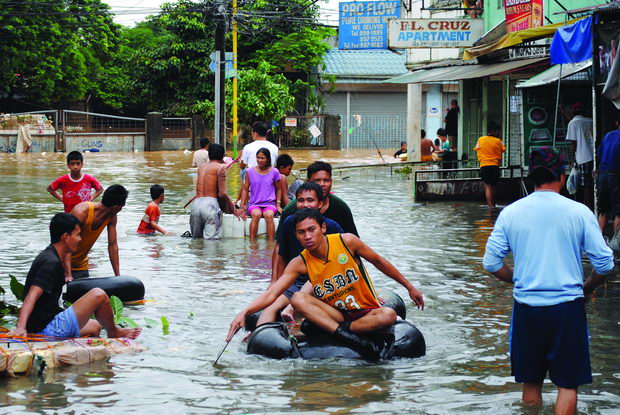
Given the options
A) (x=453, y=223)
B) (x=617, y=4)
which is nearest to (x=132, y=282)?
(x=617, y=4)

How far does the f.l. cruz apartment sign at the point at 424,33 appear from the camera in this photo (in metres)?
21.5

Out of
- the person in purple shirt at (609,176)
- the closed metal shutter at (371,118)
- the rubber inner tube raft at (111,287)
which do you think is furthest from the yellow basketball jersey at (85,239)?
the closed metal shutter at (371,118)

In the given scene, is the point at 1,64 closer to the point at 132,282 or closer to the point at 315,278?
the point at 132,282

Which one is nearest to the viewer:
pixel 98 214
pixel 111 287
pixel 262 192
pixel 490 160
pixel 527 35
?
pixel 98 214

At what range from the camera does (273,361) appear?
758 cm

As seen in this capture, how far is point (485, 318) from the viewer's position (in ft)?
30.6

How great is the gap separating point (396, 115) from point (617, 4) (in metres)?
40.1

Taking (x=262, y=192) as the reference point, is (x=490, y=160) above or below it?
above

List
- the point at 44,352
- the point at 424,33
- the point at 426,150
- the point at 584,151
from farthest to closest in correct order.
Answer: the point at 426,150
the point at 424,33
the point at 584,151
the point at 44,352

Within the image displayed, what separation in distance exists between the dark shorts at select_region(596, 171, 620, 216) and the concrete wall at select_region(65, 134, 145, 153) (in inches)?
1387

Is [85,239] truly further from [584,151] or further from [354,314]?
[584,151]

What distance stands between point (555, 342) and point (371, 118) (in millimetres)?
46122

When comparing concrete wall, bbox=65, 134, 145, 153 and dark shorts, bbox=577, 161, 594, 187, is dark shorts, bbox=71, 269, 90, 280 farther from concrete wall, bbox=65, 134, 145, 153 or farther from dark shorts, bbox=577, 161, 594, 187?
concrete wall, bbox=65, 134, 145, 153

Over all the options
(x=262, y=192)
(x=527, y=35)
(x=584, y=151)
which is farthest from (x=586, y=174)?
(x=262, y=192)
